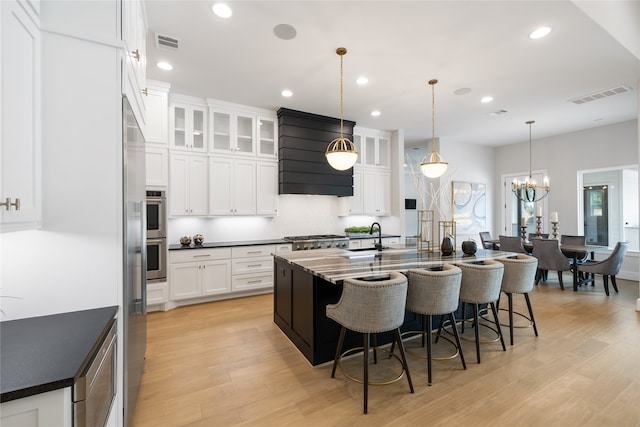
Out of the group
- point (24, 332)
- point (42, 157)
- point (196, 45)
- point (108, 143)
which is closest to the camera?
point (24, 332)

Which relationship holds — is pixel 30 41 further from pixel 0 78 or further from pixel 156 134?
pixel 156 134

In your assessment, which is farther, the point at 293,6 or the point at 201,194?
the point at 201,194

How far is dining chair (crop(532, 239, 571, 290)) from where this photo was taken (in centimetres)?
499

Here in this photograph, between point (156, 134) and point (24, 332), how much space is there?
3251mm

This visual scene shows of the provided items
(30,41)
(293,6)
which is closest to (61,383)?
(30,41)

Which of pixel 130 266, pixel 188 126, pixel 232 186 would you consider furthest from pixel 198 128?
pixel 130 266

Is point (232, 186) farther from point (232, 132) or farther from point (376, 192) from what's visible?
point (376, 192)

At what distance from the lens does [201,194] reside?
4.45 m

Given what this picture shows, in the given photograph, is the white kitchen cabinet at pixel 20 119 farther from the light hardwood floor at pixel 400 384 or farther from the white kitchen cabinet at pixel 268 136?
the white kitchen cabinet at pixel 268 136

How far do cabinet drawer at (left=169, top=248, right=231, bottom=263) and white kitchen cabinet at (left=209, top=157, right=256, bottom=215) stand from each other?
627 mm

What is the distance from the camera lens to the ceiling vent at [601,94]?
162 inches

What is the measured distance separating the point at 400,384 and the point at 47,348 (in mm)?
2269

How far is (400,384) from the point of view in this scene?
2.31 metres

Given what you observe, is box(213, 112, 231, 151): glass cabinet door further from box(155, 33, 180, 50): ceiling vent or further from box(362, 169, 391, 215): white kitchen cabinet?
box(362, 169, 391, 215): white kitchen cabinet
